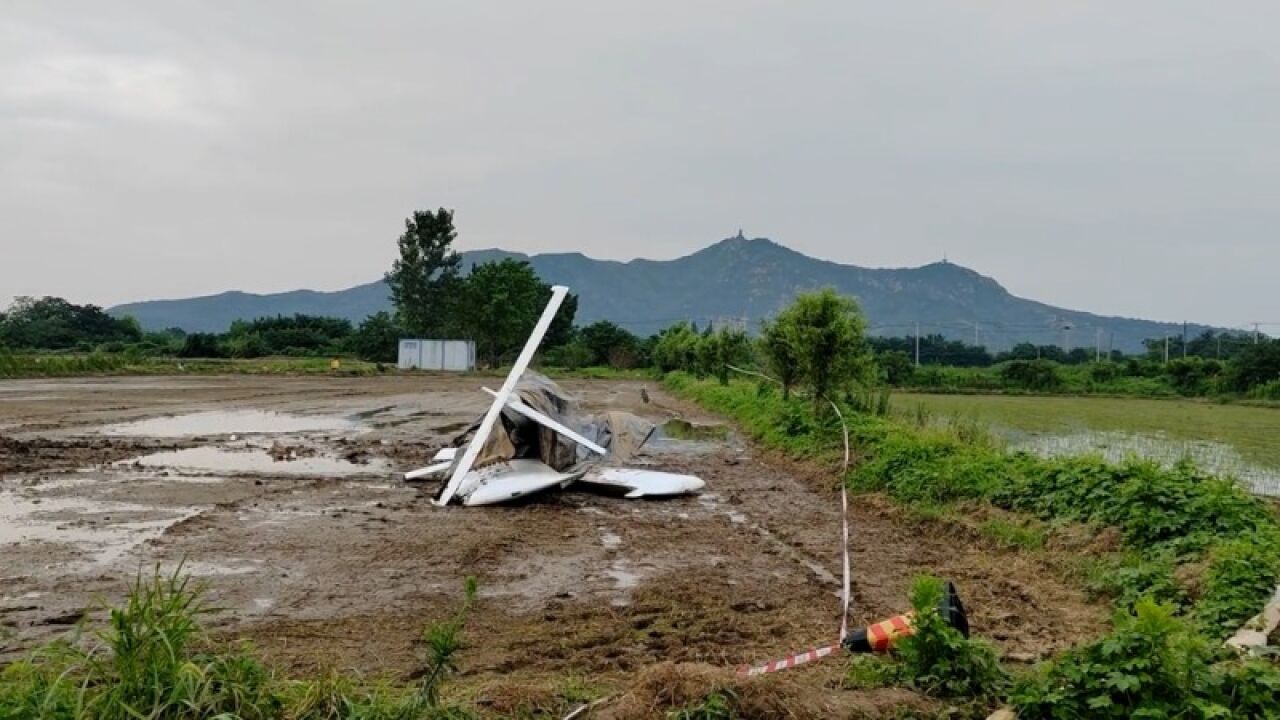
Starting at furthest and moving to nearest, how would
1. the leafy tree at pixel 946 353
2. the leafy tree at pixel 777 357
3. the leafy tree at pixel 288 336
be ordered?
1. the leafy tree at pixel 946 353
2. the leafy tree at pixel 288 336
3. the leafy tree at pixel 777 357

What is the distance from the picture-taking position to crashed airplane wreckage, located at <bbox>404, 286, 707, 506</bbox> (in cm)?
1189

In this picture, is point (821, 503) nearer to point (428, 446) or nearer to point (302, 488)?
point (302, 488)

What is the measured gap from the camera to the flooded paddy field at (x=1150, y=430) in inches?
595

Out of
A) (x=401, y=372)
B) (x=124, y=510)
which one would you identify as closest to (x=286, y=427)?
(x=124, y=510)

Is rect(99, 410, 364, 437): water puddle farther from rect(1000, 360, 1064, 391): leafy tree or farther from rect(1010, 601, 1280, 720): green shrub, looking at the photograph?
rect(1000, 360, 1064, 391): leafy tree

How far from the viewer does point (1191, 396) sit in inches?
1614

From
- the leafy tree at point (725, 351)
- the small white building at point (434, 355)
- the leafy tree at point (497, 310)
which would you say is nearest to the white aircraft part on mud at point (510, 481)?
the leafy tree at point (725, 351)

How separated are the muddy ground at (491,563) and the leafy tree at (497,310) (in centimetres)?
4823

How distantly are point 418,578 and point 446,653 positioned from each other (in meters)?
4.22

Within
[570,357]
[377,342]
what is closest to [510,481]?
[570,357]

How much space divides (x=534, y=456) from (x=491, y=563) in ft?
15.0

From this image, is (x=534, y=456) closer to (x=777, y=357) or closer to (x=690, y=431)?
(x=690, y=431)

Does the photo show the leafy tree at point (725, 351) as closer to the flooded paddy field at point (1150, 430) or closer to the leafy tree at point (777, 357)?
the flooded paddy field at point (1150, 430)

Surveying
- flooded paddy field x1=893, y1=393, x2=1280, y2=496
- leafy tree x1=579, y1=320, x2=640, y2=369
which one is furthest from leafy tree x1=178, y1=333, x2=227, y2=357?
flooded paddy field x1=893, y1=393, x2=1280, y2=496
